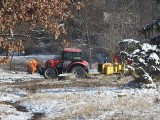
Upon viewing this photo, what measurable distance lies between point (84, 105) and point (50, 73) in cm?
1349

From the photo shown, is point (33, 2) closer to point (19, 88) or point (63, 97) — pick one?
point (63, 97)

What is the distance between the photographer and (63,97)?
1883 cm

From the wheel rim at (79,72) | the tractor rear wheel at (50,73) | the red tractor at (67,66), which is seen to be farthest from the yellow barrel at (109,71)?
the tractor rear wheel at (50,73)

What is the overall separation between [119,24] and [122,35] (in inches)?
58.9

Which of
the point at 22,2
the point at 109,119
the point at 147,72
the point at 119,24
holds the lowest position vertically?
the point at 109,119

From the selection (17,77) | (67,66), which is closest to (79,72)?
(67,66)

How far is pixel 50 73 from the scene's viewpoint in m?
29.8

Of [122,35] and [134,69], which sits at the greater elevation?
[122,35]

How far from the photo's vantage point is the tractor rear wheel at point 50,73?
29.7 metres

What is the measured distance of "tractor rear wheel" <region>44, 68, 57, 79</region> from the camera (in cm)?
2973

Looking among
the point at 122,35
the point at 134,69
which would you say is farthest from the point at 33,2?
the point at 122,35

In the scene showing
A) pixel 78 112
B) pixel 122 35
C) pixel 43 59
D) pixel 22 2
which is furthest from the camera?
pixel 43 59

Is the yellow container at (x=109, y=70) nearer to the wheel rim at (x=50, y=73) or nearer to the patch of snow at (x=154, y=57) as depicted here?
the wheel rim at (x=50, y=73)

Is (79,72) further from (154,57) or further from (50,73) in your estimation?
(154,57)
